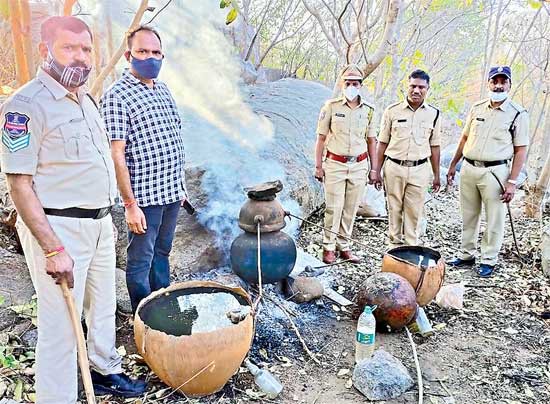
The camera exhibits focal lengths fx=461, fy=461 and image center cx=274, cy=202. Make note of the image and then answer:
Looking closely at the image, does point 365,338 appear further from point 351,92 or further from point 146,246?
point 351,92

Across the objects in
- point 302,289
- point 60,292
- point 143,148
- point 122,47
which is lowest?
point 302,289

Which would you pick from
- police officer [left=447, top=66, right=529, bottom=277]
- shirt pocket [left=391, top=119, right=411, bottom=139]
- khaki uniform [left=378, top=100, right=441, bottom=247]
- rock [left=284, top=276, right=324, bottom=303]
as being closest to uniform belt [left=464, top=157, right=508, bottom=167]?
police officer [left=447, top=66, right=529, bottom=277]

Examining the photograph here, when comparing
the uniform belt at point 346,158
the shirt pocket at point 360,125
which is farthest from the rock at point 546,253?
the shirt pocket at point 360,125

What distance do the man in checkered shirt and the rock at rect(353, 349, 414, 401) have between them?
4.79 feet

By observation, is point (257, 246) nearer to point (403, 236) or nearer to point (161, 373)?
point (161, 373)

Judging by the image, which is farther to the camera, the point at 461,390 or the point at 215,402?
the point at 461,390

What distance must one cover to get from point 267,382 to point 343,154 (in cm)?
244

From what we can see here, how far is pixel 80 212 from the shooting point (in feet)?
7.29

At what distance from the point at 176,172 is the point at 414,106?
262 cm

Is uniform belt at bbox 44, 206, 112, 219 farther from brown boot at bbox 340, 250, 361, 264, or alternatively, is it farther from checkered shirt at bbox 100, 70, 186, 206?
brown boot at bbox 340, 250, 361, 264

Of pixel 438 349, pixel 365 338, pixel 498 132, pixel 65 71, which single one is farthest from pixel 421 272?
pixel 65 71

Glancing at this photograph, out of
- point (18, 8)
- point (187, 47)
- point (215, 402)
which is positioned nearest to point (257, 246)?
point (215, 402)

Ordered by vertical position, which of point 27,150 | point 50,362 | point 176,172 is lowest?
point 50,362

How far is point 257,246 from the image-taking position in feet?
11.8
